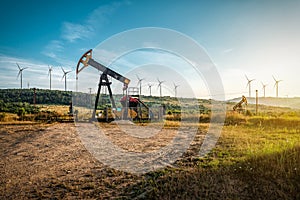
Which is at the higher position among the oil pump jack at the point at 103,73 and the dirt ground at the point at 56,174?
the oil pump jack at the point at 103,73

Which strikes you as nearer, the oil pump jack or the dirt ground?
the dirt ground

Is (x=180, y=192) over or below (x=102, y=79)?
below

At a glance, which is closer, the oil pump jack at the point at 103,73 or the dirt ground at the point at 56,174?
the dirt ground at the point at 56,174

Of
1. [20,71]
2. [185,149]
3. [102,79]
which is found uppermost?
[20,71]

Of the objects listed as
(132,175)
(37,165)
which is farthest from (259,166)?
(37,165)

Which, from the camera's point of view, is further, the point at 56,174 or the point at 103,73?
the point at 103,73

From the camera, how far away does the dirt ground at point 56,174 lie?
3.72 meters

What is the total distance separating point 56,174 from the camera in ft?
15.2

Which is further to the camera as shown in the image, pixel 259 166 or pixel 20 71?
pixel 20 71

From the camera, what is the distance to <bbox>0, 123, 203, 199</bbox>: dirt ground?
3723 mm

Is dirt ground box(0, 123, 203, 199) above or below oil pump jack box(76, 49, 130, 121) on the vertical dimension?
below

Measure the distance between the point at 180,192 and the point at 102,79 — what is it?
13097 mm

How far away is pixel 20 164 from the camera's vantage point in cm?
534

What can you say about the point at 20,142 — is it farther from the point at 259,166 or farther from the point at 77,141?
the point at 259,166
